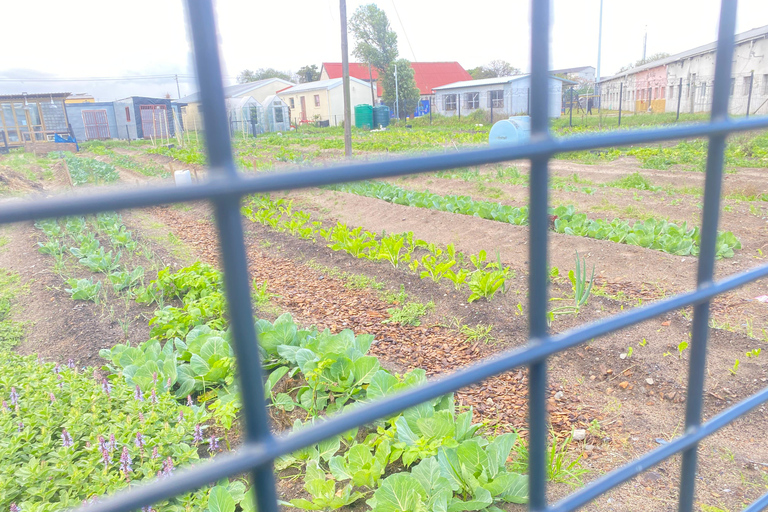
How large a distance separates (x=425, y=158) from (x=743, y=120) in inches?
25.0

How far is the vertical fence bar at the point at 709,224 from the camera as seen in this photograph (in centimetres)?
82

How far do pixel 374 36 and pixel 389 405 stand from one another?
49870 millimetres

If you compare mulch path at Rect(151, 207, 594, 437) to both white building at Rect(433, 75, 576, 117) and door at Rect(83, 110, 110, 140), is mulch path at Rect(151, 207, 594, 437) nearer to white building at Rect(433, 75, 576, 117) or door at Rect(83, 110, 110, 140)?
white building at Rect(433, 75, 576, 117)

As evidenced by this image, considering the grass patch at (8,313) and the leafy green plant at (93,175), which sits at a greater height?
the leafy green plant at (93,175)

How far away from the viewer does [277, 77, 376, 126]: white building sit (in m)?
43.6

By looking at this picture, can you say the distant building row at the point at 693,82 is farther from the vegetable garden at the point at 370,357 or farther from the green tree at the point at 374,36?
the green tree at the point at 374,36

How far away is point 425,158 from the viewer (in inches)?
21.1

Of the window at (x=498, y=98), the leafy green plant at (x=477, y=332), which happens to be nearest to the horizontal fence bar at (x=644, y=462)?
the leafy green plant at (x=477, y=332)

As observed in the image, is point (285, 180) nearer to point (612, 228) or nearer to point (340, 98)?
point (612, 228)

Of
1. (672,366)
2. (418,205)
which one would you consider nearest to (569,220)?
(418,205)

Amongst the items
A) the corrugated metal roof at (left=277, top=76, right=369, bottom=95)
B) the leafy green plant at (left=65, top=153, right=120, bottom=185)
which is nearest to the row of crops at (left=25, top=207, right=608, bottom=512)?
the leafy green plant at (left=65, top=153, right=120, bottom=185)

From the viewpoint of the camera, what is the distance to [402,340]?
3984 mm

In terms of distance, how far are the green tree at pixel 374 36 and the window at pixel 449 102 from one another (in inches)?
287

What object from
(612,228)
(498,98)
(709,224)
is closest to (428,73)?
(498,98)
